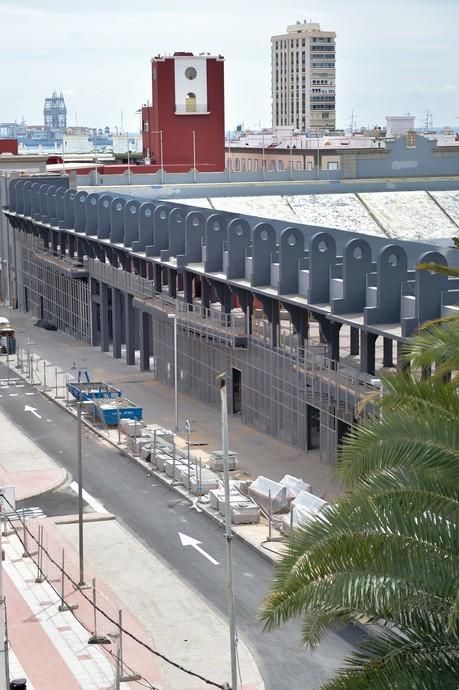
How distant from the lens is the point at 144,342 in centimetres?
7494

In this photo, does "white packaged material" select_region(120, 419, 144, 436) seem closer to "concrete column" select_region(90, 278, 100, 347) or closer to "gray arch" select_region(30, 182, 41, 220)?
"concrete column" select_region(90, 278, 100, 347)

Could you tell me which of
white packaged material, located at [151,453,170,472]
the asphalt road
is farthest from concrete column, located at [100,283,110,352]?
white packaged material, located at [151,453,170,472]

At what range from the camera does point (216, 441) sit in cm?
5662

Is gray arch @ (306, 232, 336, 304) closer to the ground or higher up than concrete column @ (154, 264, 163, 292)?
higher up

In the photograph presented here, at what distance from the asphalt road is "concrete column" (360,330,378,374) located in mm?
8413

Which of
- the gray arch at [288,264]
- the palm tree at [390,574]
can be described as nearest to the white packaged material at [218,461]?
the gray arch at [288,264]

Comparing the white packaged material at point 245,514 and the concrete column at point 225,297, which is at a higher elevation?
the concrete column at point 225,297

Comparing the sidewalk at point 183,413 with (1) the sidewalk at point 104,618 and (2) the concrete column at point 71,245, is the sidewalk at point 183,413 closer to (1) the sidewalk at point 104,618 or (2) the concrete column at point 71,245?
(2) the concrete column at point 71,245

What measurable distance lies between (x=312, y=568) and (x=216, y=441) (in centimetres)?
3839

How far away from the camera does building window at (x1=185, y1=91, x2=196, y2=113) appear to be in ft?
396

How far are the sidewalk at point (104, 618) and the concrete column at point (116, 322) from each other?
35107 millimetres

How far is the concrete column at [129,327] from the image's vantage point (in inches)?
3063

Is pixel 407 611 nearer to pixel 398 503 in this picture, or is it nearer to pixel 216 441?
pixel 398 503

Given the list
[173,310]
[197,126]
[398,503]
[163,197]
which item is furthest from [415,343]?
[197,126]
